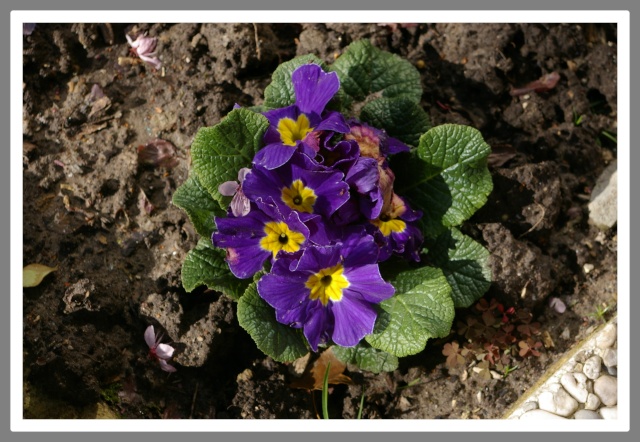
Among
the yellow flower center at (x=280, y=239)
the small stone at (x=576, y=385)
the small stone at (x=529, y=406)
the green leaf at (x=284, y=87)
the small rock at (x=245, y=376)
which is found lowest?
the small stone at (x=529, y=406)

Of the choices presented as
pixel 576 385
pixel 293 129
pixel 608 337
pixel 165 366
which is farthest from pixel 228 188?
pixel 608 337

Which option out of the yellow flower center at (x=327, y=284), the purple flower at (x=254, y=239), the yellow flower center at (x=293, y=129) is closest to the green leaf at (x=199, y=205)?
the purple flower at (x=254, y=239)

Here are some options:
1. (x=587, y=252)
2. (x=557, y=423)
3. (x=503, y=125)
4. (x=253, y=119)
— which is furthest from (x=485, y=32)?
(x=557, y=423)

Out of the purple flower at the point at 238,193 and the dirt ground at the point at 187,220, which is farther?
the dirt ground at the point at 187,220

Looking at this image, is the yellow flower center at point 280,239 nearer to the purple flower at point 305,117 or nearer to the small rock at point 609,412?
the purple flower at point 305,117

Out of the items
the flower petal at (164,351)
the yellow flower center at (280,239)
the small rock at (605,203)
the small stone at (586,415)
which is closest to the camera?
the yellow flower center at (280,239)

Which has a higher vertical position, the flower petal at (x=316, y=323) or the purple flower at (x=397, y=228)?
the purple flower at (x=397, y=228)

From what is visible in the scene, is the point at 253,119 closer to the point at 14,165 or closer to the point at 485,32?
the point at 14,165

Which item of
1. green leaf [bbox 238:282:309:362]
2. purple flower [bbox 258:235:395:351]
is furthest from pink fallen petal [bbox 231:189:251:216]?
green leaf [bbox 238:282:309:362]
